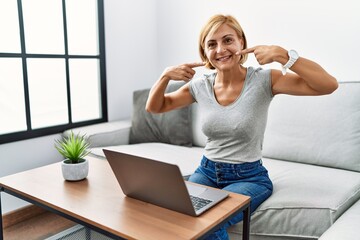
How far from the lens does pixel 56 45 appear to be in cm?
242

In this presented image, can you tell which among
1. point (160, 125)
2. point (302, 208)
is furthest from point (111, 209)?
point (160, 125)

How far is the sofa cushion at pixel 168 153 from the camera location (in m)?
1.96

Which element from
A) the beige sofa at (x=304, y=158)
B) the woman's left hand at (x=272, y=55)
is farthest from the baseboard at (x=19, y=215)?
the woman's left hand at (x=272, y=55)

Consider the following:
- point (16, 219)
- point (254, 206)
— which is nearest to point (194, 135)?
point (254, 206)

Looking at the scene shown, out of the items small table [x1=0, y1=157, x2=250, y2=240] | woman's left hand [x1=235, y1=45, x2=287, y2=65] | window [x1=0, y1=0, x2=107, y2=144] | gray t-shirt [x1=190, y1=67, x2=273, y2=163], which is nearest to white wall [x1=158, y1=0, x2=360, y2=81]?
window [x1=0, y1=0, x2=107, y2=144]

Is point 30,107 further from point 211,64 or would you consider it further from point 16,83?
point 211,64

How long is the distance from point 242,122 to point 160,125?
1144 millimetres

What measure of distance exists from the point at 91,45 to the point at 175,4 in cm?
76

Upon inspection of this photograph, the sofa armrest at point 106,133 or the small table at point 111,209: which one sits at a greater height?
the small table at point 111,209

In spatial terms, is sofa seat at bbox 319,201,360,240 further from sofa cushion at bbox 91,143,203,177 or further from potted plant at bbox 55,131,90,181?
potted plant at bbox 55,131,90,181

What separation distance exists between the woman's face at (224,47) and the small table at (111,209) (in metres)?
0.58

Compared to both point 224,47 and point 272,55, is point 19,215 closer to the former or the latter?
point 224,47

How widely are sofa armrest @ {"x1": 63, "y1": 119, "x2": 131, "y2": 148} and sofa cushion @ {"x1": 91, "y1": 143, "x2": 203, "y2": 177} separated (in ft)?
0.33

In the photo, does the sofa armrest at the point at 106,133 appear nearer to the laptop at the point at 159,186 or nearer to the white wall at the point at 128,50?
the white wall at the point at 128,50
